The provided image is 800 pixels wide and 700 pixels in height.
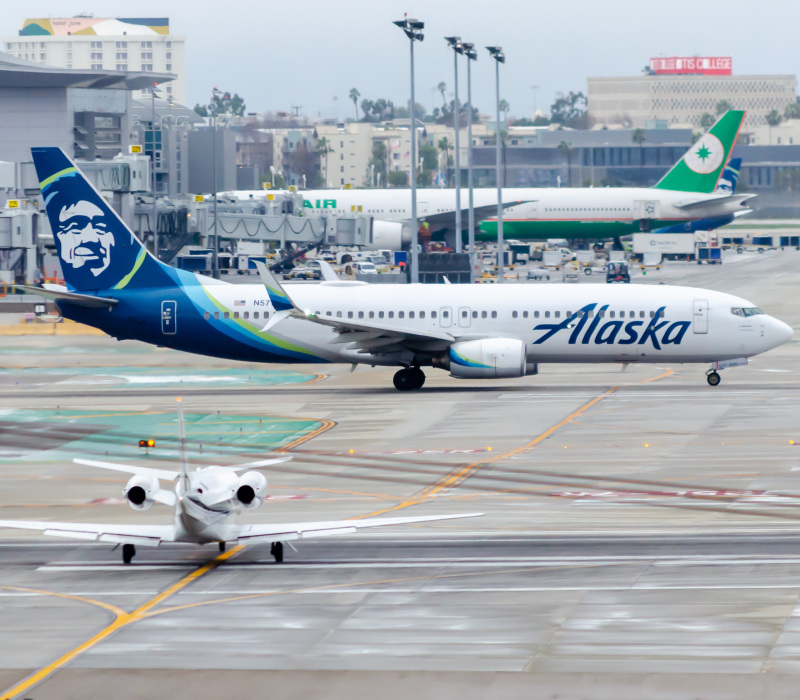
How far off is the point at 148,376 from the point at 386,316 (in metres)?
12.4

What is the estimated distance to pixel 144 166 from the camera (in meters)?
92.6

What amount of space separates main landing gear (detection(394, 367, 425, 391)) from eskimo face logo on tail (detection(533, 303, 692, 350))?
18.3 ft

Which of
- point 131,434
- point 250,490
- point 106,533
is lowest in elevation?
point 131,434

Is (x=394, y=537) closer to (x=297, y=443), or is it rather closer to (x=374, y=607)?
(x=374, y=607)

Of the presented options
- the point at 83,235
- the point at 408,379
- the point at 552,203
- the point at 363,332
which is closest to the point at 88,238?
the point at 83,235

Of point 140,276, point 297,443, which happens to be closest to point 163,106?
point 140,276

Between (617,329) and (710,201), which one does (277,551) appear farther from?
(710,201)

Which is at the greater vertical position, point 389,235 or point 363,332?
point 389,235

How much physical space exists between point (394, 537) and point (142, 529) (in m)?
5.55

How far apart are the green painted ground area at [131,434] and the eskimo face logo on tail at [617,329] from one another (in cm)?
1183

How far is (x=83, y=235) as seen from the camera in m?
51.2

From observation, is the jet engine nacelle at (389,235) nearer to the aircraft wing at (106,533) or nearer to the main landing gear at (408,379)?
the main landing gear at (408,379)

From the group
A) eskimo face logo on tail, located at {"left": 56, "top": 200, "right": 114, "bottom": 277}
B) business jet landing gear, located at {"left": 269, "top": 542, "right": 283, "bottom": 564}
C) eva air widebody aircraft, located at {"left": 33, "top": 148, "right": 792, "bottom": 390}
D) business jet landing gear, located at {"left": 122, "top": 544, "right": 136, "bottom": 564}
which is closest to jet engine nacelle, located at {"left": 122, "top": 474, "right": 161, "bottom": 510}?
business jet landing gear, located at {"left": 122, "top": 544, "right": 136, "bottom": 564}

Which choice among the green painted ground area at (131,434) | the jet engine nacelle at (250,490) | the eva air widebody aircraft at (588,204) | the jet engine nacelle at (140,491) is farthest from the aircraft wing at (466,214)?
the jet engine nacelle at (140,491)
